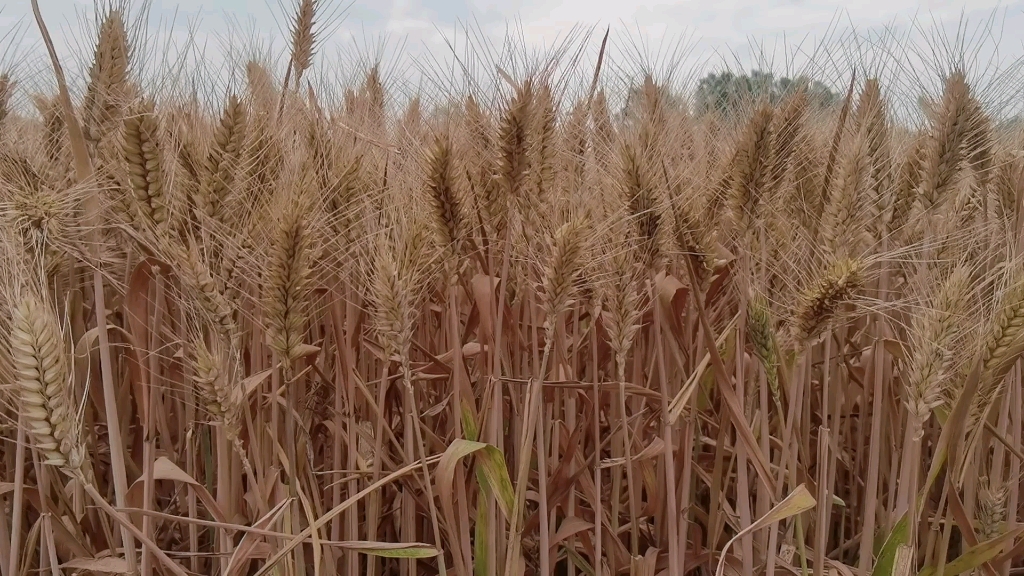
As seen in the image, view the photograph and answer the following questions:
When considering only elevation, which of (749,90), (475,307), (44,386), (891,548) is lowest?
(891,548)

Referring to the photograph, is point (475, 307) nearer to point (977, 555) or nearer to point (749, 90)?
point (749, 90)

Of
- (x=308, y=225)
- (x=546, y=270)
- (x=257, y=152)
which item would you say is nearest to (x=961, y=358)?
(x=546, y=270)

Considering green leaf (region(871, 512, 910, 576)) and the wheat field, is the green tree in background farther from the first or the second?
green leaf (region(871, 512, 910, 576))

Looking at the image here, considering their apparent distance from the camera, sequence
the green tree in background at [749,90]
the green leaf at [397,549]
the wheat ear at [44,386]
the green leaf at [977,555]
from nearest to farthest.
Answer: the wheat ear at [44,386]
the green leaf at [397,549]
the green leaf at [977,555]
the green tree in background at [749,90]

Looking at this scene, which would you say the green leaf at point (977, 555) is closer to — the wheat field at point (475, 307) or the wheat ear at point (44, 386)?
the wheat field at point (475, 307)

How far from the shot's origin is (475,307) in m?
1.67

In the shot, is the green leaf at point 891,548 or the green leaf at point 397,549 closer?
the green leaf at point 397,549

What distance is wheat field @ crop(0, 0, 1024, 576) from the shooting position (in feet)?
3.59

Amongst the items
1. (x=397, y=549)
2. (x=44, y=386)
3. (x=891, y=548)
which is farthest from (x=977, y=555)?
(x=44, y=386)

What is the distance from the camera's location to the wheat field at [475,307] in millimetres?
1094

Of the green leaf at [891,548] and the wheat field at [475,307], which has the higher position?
the wheat field at [475,307]

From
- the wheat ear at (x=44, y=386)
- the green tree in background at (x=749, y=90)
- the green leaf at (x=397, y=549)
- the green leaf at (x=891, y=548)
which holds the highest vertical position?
the green tree in background at (x=749, y=90)

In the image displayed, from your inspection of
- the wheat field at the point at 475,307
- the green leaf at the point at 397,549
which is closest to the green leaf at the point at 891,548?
the wheat field at the point at 475,307

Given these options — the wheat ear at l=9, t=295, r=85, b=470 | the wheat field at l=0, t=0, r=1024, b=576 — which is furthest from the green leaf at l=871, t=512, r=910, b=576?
the wheat ear at l=9, t=295, r=85, b=470
